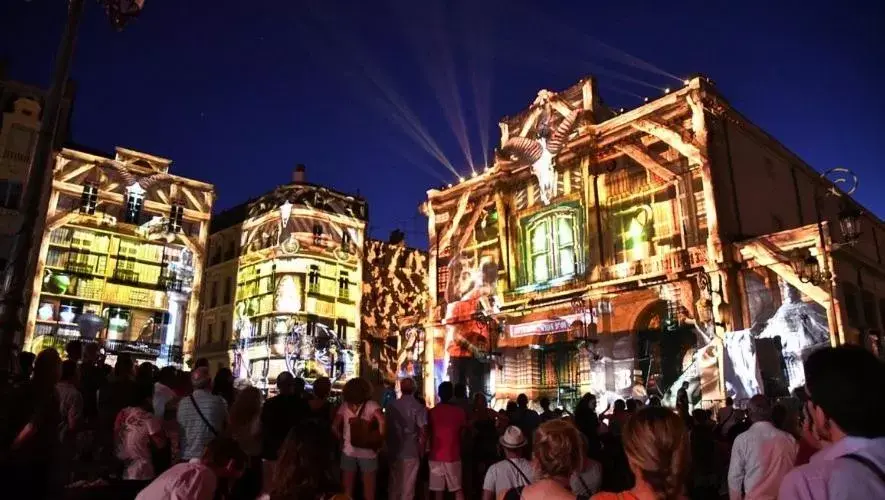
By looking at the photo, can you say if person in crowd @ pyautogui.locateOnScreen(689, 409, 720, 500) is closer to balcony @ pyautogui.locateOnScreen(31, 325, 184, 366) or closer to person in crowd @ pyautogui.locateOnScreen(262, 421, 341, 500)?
person in crowd @ pyautogui.locateOnScreen(262, 421, 341, 500)

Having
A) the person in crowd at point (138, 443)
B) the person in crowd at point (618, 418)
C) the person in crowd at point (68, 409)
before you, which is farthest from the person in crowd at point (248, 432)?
the person in crowd at point (618, 418)

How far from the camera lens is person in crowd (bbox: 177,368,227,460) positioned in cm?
585

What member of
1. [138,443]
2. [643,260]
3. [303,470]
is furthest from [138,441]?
[643,260]

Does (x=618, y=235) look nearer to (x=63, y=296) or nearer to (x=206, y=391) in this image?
(x=206, y=391)

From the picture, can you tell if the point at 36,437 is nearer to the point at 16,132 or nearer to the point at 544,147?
the point at 544,147

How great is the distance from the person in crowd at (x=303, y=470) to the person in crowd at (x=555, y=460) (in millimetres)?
1210

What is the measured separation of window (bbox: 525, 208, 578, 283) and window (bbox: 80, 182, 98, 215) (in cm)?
2807

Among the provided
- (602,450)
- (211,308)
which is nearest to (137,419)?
(602,450)

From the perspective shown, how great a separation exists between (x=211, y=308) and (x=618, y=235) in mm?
34583

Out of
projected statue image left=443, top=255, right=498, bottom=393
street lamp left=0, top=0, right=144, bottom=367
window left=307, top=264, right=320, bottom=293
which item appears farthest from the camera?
window left=307, top=264, right=320, bottom=293

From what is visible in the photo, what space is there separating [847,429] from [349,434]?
592cm

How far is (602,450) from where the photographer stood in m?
7.54

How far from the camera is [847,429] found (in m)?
2.18

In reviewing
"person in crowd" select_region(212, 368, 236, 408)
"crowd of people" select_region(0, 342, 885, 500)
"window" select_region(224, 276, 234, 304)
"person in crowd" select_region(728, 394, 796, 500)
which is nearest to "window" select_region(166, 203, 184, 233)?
"window" select_region(224, 276, 234, 304)
